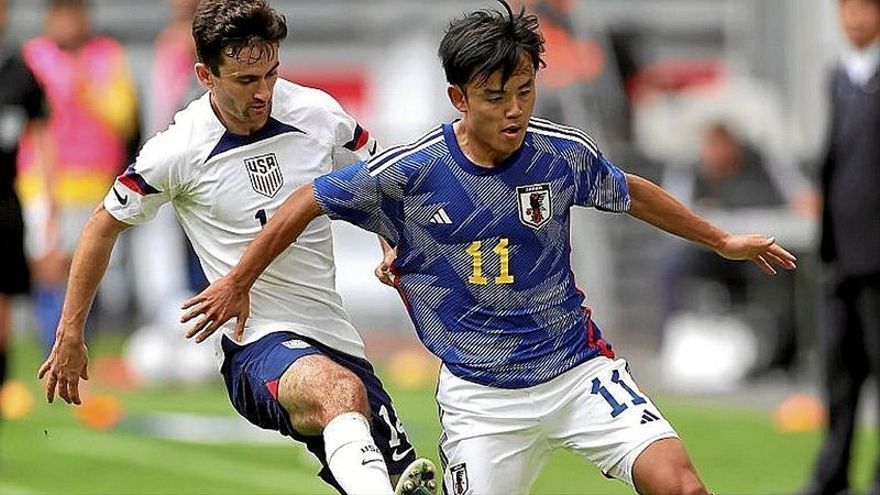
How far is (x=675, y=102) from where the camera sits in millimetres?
21047

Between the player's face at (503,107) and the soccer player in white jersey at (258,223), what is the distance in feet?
2.59

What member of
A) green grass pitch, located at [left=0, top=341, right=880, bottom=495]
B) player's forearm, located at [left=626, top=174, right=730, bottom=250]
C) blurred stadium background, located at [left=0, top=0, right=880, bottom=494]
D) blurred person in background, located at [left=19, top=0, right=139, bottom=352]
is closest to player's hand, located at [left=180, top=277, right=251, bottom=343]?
player's forearm, located at [left=626, top=174, right=730, bottom=250]

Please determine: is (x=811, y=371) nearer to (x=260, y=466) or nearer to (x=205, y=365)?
(x=205, y=365)

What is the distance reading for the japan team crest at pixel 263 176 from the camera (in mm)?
7633

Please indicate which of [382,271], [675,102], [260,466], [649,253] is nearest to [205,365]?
[260,466]

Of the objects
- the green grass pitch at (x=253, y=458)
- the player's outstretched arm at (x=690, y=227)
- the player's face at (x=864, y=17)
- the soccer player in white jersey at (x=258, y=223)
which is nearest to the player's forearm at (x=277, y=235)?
the soccer player in white jersey at (x=258, y=223)

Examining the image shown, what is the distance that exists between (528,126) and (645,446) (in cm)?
112

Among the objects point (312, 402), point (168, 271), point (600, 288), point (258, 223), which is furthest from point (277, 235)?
point (168, 271)

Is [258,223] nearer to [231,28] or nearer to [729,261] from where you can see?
[231,28]

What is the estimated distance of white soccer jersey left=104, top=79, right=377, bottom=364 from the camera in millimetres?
7574

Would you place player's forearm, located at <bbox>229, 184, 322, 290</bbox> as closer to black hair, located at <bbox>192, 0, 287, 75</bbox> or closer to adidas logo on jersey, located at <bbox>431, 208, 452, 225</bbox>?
adidas logo on jersey, located at <bbox>431, 208, 452, 225</bbox>

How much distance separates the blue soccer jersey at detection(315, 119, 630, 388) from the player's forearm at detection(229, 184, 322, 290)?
62 mm

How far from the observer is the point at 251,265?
7.21m

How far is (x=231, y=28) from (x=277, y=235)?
743 millimetres
